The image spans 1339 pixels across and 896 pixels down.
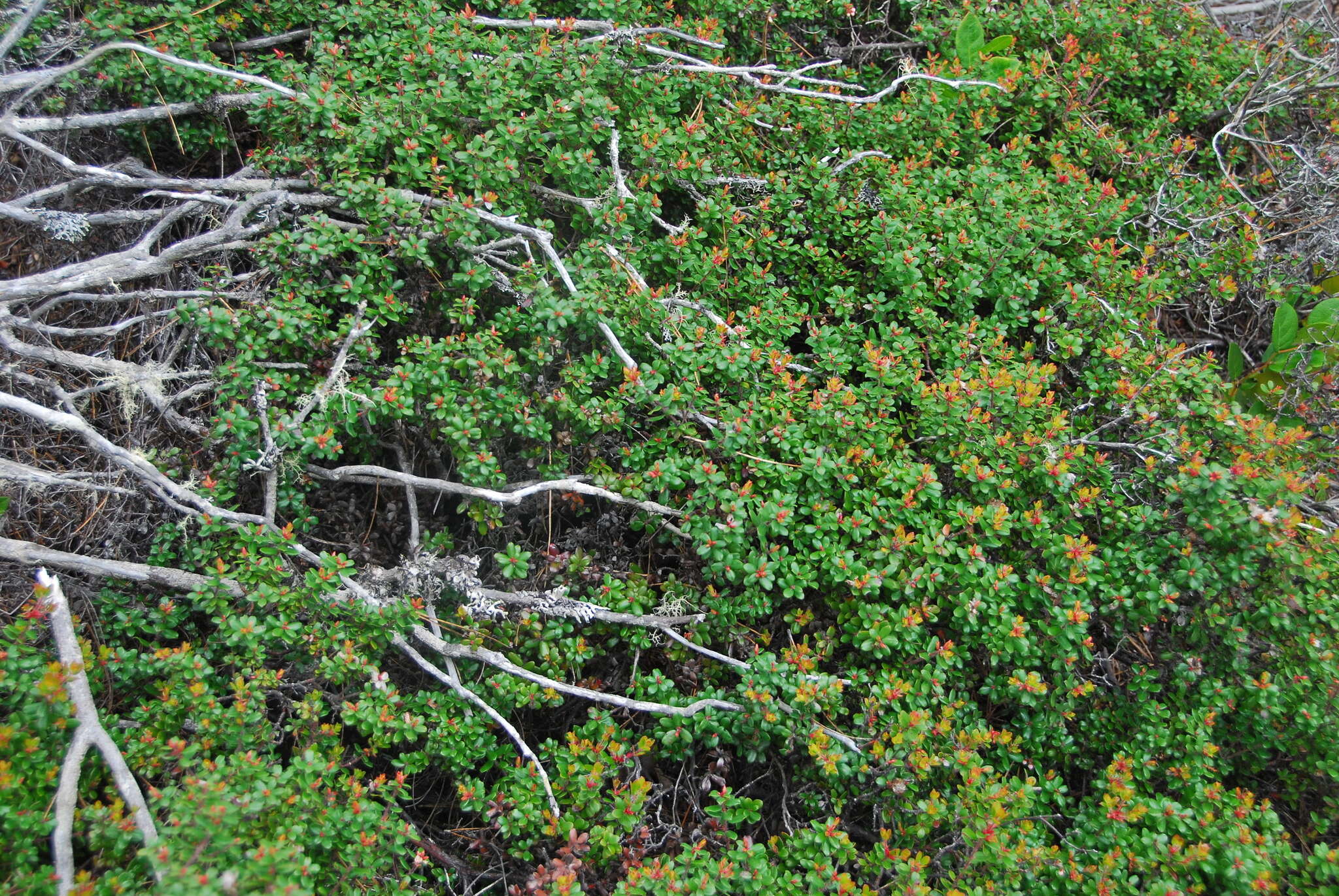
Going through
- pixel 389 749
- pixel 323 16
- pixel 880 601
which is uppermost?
pixel 323 16

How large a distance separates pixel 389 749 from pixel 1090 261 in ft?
11.1

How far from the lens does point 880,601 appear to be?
290 centimetres

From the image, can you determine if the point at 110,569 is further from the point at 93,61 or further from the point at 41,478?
the point at 93,61

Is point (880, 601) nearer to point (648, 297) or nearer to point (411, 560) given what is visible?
point (648, 297)

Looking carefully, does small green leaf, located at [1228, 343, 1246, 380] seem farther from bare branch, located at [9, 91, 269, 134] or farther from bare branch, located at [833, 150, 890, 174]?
bare branch, located at [9, 91, 269, 134]

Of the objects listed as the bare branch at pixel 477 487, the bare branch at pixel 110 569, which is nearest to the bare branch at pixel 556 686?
the bare branch at pixel 477 487

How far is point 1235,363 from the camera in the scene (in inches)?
151

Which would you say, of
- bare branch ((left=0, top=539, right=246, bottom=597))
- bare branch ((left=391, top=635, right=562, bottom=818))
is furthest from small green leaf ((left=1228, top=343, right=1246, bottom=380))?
bare branch ((left=0, top=539, right=246, bottom=597))

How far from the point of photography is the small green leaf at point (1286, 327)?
12.0ft

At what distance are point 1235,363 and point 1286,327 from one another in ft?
0.79

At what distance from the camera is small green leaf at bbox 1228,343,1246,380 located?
12.5 ft

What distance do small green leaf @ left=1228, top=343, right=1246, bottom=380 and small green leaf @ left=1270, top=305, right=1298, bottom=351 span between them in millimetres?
159

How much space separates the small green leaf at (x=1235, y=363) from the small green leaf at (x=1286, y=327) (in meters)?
0.16

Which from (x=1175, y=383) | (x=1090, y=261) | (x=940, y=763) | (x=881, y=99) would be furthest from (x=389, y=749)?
(x=881, y=99)
